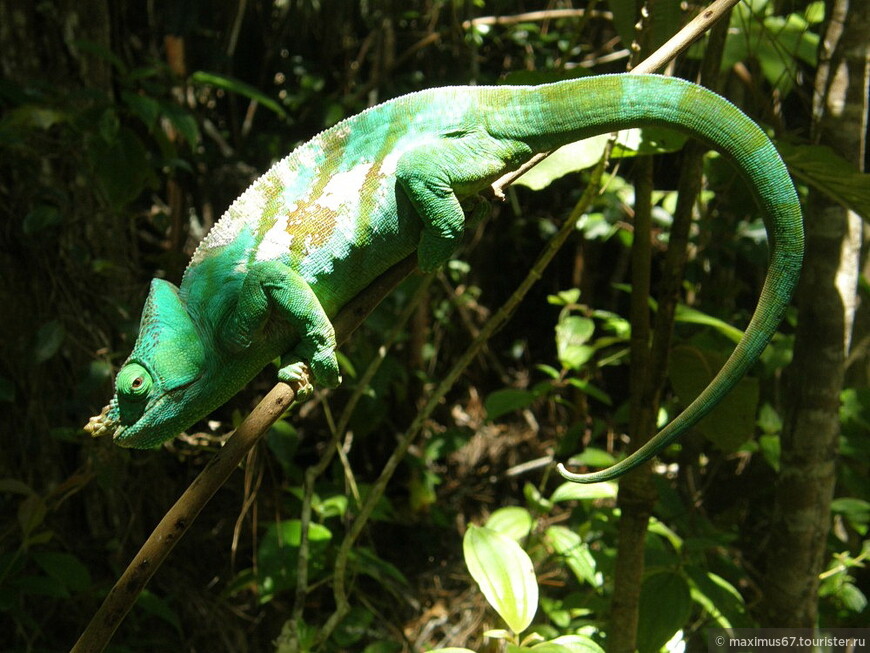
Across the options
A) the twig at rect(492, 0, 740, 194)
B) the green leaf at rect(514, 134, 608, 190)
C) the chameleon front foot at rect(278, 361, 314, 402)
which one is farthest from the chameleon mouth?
the twig at rect(492, 0, 740, 194)

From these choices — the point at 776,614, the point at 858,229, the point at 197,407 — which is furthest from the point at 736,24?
the point at 197,407

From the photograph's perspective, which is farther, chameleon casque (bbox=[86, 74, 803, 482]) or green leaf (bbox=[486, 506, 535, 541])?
green leaf (bbox=[486, 506, 535, 541])

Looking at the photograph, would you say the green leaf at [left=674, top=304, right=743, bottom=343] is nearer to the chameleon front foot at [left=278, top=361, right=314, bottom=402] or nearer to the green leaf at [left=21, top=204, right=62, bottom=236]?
the chameleon front foot at [left=278, top=361, right=314, bottom=402]

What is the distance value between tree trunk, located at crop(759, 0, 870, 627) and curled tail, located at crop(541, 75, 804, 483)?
1004 millimetres

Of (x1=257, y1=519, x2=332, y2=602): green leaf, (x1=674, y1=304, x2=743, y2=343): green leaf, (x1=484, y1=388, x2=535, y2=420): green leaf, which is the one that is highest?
(x1=674, y1=304, x2=743, y2=343): green leaf

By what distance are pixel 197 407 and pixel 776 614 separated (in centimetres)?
169

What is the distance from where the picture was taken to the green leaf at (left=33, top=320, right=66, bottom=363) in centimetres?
220

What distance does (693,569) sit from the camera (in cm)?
192

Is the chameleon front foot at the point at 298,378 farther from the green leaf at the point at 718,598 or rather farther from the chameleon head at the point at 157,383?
the green leaf at the point at 718,598

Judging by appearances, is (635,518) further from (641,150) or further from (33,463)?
(33,463)

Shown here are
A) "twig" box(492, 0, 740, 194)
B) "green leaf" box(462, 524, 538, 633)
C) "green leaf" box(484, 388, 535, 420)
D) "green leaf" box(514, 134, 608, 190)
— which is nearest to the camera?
"twig" box(492, 0, 740, 194)

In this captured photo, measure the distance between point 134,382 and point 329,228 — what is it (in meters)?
0.43

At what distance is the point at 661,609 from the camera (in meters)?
1.80

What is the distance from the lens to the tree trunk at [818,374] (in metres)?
2.03
